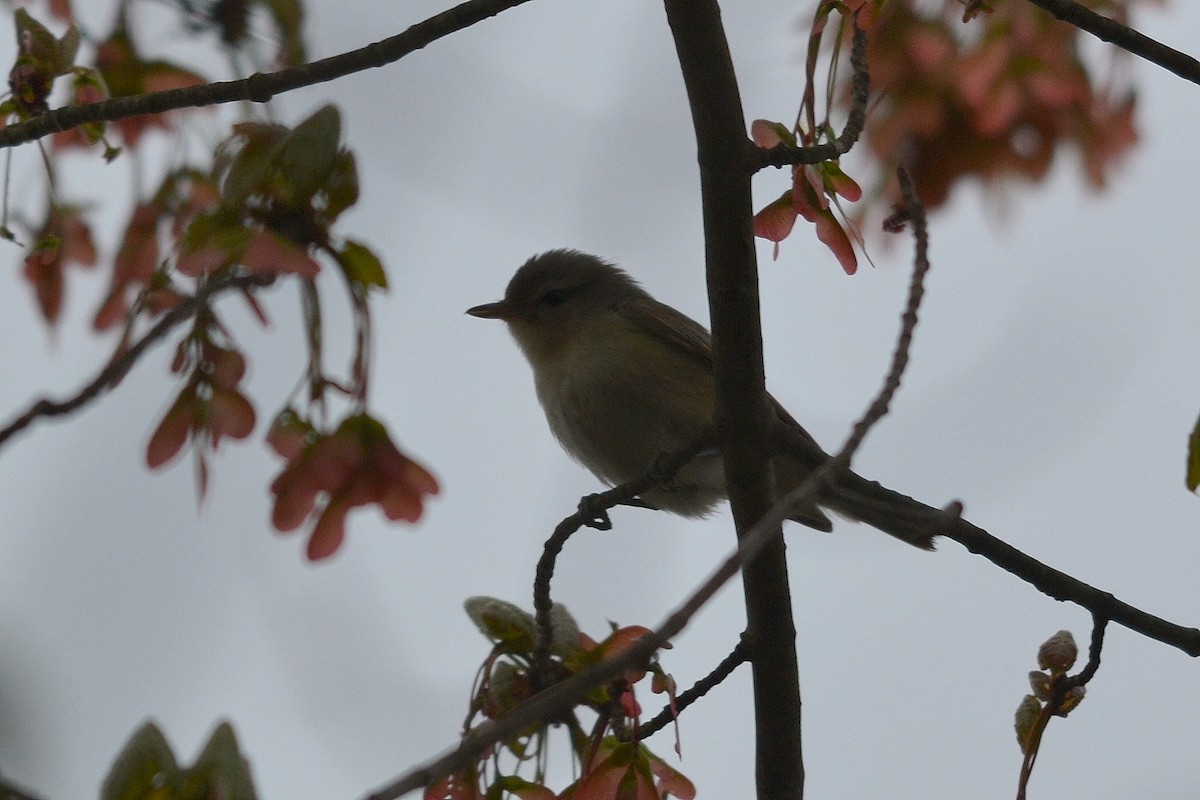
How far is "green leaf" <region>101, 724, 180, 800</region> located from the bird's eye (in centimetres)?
319

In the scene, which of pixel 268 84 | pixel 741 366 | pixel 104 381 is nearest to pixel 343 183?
pixel 268 84

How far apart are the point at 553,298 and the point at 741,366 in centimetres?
248

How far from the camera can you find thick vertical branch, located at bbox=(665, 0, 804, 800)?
7.57 feet

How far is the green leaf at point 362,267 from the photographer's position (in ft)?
7.38

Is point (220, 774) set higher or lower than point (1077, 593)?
lower

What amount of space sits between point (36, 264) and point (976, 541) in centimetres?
209

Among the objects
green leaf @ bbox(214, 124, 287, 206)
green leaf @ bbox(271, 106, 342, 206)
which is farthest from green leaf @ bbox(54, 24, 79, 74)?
green leaf @ bbox(271, 106, 342, 206)

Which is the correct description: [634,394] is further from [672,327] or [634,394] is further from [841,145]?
[841,145]

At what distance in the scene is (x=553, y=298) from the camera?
4957mm

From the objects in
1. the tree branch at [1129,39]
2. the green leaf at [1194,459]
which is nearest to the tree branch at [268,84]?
the tree branch at [1129,39]

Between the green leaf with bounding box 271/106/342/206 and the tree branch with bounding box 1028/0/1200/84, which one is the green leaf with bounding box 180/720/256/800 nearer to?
the green leaf with bounding box 271/106/342/206

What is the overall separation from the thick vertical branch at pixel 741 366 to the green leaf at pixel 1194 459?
1.00 metres

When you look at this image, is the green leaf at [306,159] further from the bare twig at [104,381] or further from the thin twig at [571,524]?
the thin twig at [571,524]

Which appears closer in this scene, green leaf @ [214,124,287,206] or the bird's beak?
green leaf @ [214,124,287,206]
